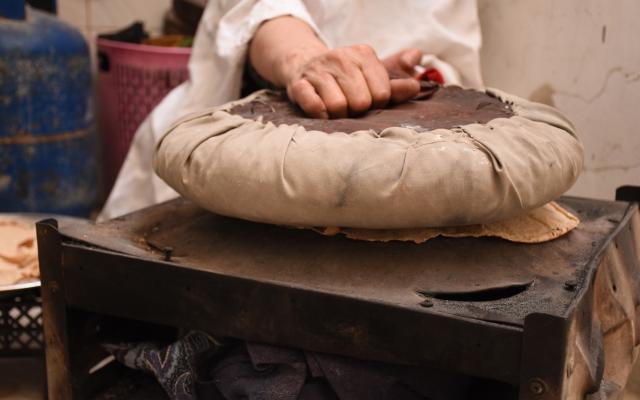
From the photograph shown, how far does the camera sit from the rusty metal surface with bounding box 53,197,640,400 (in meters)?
0.83

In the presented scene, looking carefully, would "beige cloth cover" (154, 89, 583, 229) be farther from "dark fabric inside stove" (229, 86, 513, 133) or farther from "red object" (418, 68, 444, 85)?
"red object" (418, 68, 444, 85)

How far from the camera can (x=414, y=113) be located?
112 centimetres

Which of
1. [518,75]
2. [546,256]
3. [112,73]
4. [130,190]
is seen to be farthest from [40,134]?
[546,256]

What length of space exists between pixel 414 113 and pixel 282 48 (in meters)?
0.38

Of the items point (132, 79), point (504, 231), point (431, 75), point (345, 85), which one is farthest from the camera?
point (132, 79)

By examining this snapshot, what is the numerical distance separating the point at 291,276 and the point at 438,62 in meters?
0.87

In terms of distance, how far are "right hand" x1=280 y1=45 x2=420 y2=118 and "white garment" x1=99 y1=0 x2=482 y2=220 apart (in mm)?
397

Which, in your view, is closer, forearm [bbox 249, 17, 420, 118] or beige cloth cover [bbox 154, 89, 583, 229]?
beige cloth cover [bbox 154, 89, 583, 229]

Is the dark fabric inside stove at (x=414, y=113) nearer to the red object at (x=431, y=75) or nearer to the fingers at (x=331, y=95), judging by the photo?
the fingers at (x=331, y=95)

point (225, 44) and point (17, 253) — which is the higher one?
point (225, 44)

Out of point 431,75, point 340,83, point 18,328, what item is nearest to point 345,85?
point 340,83

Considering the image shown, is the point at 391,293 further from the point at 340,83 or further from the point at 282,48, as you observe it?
the point at 282,48

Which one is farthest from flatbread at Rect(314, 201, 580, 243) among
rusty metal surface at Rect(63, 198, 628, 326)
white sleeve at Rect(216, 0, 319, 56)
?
white sleeve at Rect(216, 0, 319, 56)

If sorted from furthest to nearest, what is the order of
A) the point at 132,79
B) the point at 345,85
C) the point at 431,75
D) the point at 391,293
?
1. the point at 132,79
2. the point at 431,75
3. the point at 345,85
4. the point at 391,293
